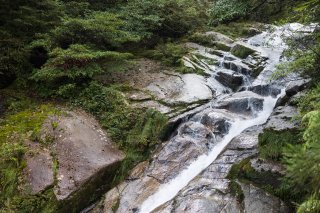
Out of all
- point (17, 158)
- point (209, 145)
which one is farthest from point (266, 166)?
point (17, 158)

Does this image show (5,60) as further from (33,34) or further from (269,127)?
(269,127)

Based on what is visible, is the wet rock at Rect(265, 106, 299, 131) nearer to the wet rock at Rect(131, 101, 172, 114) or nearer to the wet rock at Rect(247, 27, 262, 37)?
the wet rock at Rect(131, 101, 172, 114)

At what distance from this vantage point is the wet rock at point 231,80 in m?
11.1

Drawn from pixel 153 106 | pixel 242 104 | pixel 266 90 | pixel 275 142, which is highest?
pixel 275 142

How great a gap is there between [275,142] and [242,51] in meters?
7.09

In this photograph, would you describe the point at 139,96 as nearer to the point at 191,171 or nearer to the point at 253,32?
the point at 191,171

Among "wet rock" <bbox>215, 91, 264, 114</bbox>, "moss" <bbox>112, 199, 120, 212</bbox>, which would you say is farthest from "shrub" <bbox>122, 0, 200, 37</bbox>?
"moss" <bbox>112, 199, 120, 212</bbox>

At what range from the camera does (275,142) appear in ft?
21.4

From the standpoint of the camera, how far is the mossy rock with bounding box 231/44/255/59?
41.5 feet

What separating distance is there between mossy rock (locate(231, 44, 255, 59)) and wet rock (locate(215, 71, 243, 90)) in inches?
70.3

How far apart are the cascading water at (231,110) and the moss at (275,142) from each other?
141 centimetres

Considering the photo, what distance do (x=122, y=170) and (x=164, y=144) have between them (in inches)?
55.2

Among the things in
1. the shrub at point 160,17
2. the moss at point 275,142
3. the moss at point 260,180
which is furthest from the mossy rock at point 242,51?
the moss at point 260,180

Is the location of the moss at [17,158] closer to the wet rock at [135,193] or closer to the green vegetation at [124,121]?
the green vegetation at [124,121]
